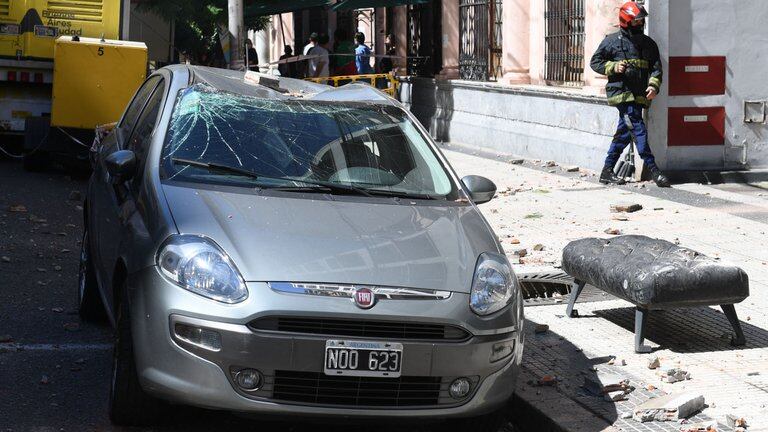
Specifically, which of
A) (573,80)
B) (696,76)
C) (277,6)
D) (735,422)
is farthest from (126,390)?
(277,6)

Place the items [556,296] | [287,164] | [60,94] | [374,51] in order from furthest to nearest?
[374,51] < [60,94] < [556,296] < [287,164]

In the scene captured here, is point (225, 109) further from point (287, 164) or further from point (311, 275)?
point (311, 275)

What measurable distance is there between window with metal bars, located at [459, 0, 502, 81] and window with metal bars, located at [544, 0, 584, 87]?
2.18 meters

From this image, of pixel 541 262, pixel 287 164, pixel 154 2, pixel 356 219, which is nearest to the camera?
pixel 356 219

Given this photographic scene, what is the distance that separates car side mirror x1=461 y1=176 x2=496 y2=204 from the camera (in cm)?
621

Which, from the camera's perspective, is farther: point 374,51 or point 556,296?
point 374,51

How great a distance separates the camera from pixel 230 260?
16.2ft

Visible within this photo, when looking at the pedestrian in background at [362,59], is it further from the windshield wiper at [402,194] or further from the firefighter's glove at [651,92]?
the windshield wiper at [402,194]

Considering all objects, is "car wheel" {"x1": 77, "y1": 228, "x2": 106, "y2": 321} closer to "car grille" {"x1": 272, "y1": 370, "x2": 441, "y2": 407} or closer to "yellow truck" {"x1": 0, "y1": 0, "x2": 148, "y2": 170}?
"car grille" {"x1": 272, "y1": 370, "x2": 441, "y2": 407}

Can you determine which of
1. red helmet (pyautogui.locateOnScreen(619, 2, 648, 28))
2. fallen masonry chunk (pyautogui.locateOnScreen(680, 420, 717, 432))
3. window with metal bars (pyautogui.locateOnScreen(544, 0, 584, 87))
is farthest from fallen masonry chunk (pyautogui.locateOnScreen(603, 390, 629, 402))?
window with metal bars (pyautogui.locateOnScreen(544, 0, 584, 87))

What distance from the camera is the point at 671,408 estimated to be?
545 centimetres

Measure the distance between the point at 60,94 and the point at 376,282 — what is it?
10.9 metres

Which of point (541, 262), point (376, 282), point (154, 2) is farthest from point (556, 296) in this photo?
point (154, 2)

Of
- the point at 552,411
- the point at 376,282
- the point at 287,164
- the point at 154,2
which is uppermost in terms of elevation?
the point at 154,2
